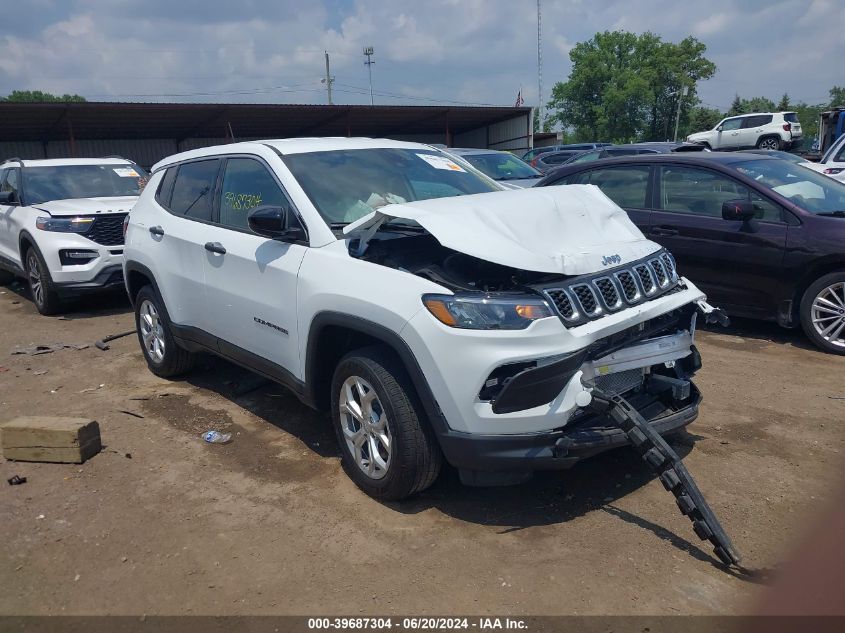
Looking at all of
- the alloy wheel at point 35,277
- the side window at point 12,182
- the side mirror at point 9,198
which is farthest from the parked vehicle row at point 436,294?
the side window at point 12,182

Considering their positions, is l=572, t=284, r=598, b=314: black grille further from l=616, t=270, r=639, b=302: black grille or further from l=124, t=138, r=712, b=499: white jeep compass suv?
l=616, t=270, r=639, b=302: black grille

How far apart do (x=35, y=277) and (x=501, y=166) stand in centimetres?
770

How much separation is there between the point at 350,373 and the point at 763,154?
5556mm

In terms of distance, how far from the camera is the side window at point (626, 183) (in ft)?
23.2

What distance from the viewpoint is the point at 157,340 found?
599 centimetres

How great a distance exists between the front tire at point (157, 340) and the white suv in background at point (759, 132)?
87.0ft

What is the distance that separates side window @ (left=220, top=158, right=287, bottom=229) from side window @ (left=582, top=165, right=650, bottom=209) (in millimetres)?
3962

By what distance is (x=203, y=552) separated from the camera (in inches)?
134

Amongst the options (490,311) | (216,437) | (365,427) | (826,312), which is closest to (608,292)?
(490,311)

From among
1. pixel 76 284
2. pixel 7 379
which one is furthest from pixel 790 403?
pixel 76 284

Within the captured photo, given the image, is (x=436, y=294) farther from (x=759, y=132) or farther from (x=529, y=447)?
(x=759, y=132)

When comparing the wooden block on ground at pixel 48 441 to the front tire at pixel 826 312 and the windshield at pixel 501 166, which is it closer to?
the front tire at pixel 826 312

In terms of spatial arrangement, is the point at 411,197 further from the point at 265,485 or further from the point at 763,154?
the point at 763,154

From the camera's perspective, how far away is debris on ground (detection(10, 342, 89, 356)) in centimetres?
720
